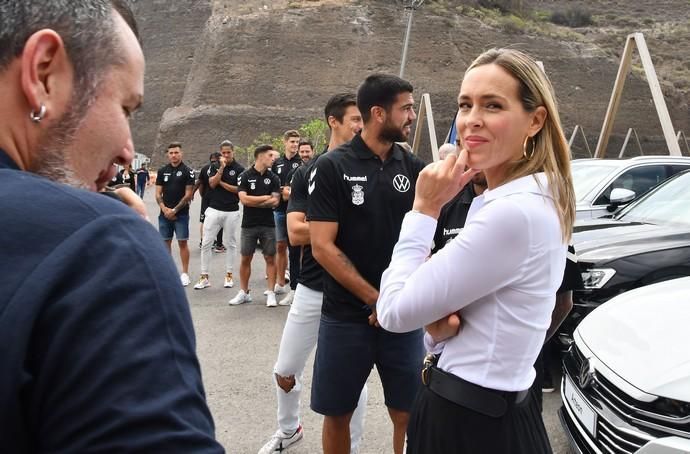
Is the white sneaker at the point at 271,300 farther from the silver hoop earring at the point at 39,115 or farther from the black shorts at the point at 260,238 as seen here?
the silver hoop earring at the point at 39,115

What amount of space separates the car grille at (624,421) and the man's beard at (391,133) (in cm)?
168

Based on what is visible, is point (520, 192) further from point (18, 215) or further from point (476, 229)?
point (18, 215)

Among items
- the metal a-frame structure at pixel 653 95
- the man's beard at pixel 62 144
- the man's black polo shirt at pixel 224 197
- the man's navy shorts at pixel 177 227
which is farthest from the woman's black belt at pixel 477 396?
the metal a-frame structure at pixel 653 95

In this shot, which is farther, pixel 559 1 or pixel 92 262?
pixel 559 1

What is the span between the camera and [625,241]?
5262 millimetres

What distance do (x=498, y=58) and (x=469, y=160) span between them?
320 mm

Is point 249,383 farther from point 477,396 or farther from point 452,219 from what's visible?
point 477,396

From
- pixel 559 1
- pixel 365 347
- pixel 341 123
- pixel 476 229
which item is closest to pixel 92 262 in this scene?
pixel 476 229

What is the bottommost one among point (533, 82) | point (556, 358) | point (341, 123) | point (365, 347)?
point (556, 358)

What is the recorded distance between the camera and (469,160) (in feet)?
5.87

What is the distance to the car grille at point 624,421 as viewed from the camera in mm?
2641

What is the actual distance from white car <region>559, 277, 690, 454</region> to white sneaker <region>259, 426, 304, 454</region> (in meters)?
1.72

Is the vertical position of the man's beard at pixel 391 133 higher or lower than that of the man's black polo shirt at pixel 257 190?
higher

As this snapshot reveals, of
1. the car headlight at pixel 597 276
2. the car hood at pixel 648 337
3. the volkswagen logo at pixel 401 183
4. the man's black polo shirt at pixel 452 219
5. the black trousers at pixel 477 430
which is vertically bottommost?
the car headlight at pixel 597 276
